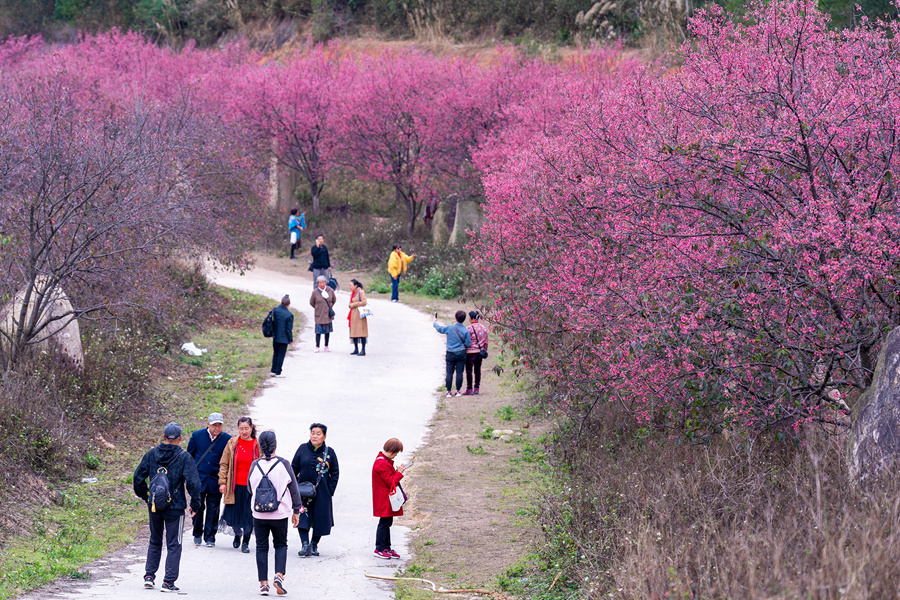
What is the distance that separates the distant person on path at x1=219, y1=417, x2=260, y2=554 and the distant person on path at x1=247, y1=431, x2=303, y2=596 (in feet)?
3.50

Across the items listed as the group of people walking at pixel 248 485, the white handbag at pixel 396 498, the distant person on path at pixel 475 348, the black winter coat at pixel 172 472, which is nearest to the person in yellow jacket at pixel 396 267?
the distant person on path at pixel 475 348

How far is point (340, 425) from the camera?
15320 mm

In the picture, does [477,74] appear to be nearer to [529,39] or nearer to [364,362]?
[529,39]

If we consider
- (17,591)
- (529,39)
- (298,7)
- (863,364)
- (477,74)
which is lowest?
(17,591)

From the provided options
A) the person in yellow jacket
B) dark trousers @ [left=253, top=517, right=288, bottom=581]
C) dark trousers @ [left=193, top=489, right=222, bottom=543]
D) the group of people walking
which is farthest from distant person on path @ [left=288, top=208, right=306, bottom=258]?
dark trousers @ [left=253, top=517, right=288, bottom=581]

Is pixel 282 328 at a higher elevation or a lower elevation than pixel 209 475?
higher

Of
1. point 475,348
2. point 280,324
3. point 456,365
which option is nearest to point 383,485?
point 475,348

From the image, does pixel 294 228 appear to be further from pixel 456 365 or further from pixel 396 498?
pixel 396 498

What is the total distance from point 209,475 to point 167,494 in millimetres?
1480

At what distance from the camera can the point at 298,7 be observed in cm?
5612

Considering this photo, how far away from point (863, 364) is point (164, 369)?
12.8 metres

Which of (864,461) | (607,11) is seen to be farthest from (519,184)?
(607,11)

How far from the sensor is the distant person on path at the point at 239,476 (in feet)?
31.9

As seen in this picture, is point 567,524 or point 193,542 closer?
point 567,524
